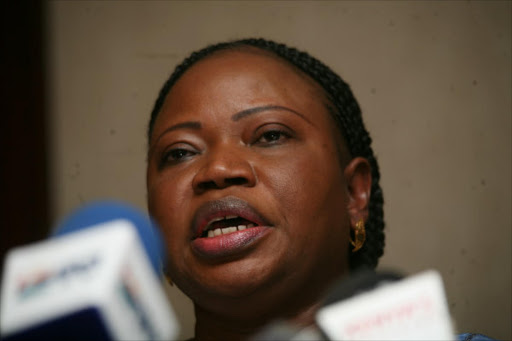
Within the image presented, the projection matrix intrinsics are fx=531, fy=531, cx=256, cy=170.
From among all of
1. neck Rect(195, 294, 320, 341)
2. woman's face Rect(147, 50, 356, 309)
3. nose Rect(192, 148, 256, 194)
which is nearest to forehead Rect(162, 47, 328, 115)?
woman's face Rect(147, 50, 356, 309)

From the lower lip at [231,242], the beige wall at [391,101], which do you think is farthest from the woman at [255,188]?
the beige wall at [391,101]

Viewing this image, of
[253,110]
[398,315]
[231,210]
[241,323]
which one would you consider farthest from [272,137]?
[398,315]

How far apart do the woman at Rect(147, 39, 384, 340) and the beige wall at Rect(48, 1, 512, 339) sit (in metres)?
0.31

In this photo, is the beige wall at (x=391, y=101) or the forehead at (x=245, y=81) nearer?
the forehead at (x=245, y=81)

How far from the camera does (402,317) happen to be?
40 cm

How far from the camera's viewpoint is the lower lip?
774mm

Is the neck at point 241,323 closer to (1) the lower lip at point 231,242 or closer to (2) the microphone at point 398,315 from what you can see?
(1) the lower lip at point 231,242

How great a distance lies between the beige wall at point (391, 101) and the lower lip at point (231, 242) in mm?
621

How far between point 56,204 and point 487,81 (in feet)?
3.65

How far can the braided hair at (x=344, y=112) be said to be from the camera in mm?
1043

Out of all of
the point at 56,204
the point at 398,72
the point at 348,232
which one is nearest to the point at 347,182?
the point at 348,232

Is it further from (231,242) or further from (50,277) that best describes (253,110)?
(50,277)

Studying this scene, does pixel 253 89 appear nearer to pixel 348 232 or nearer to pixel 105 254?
pixel 348 232

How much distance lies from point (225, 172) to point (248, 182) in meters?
0.04
